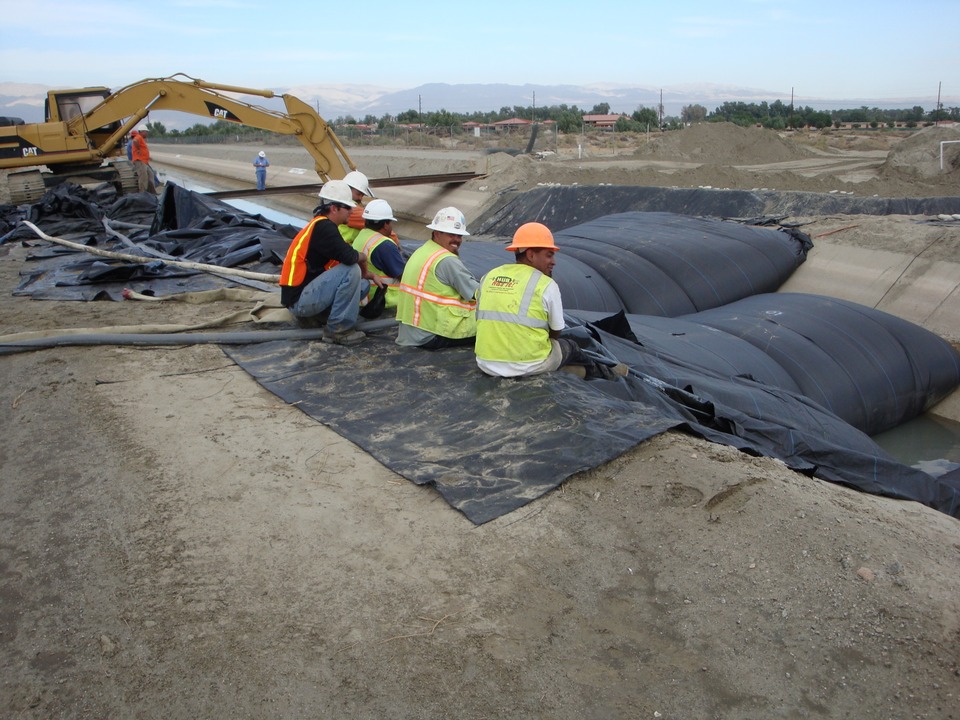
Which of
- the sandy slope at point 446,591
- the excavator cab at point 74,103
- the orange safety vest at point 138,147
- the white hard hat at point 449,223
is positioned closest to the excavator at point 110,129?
the excavator cab at point 74,103

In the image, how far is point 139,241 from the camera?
10.5 meters

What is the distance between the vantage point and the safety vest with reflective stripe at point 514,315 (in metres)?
4.77

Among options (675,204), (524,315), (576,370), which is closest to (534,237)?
(524,315)

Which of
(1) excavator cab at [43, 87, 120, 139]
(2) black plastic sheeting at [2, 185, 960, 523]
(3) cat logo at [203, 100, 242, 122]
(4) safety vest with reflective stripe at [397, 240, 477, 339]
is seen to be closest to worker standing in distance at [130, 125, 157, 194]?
(1) excavator cab at [43, 87, 120, 139]

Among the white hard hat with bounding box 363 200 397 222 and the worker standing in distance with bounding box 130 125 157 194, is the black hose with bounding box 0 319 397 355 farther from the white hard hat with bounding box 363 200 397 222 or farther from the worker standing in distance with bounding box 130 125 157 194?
the worker standing in distance with bounding box 130 125 157 194

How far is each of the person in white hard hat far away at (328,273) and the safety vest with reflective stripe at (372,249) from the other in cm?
21

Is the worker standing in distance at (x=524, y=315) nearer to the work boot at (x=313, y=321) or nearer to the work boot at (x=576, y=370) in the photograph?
the work boot at (x=576, y=370)

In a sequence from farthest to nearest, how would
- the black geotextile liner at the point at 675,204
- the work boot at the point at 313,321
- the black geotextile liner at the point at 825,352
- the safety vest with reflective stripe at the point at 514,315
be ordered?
the black geotextile liner at the point at 675,204 < the black geotextile liner at the point at 825,352 < the work boot at the point at 313,321 < the safety vest with reflective stripe at the point at 514,315

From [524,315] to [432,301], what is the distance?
3.33 ft

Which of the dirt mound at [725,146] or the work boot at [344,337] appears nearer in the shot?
the work boot at [344,337]

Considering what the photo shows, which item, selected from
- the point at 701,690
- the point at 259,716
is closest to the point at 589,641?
A: the point at 701,690

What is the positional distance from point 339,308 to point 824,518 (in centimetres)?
369

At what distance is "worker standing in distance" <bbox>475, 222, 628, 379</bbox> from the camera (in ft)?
15.6

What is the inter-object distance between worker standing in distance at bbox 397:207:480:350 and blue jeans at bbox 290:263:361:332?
0.42 meters
